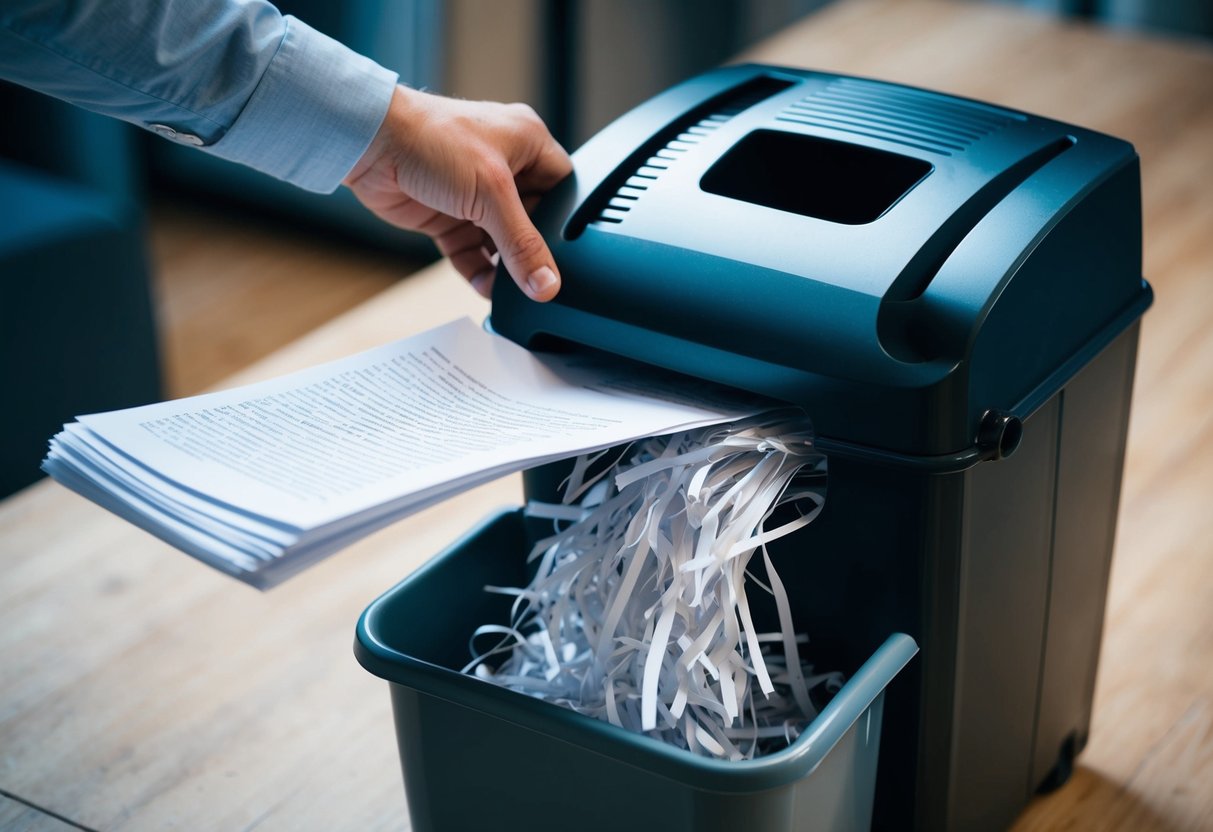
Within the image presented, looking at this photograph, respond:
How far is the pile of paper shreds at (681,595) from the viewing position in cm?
62

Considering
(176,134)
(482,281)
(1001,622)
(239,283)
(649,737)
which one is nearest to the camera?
(649,737)

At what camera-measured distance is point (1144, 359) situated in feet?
3.87

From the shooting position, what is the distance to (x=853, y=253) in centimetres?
64

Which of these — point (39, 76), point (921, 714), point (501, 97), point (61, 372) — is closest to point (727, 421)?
point (921, 714)

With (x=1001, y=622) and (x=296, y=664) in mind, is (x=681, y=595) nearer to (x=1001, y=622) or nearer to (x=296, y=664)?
(x=1001, y=622)

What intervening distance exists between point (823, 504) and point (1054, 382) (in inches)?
4.9

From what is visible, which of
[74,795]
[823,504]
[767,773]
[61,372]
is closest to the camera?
[767,773]

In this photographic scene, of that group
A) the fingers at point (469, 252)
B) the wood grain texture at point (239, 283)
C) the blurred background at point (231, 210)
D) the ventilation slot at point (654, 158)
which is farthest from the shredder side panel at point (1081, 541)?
the wood grain texture at point (239, 283)

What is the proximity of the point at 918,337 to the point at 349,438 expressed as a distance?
257 millimetres

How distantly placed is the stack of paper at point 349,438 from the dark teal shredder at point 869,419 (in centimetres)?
3

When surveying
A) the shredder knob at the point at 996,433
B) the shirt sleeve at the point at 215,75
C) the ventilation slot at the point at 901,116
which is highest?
the shirt sleeve at the point at 215,75

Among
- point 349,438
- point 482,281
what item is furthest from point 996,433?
point 482,281

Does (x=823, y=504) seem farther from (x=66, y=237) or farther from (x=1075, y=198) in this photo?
(x=66, y=237)

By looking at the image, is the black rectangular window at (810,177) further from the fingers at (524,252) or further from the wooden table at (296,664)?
the wooden table at (296,664)
